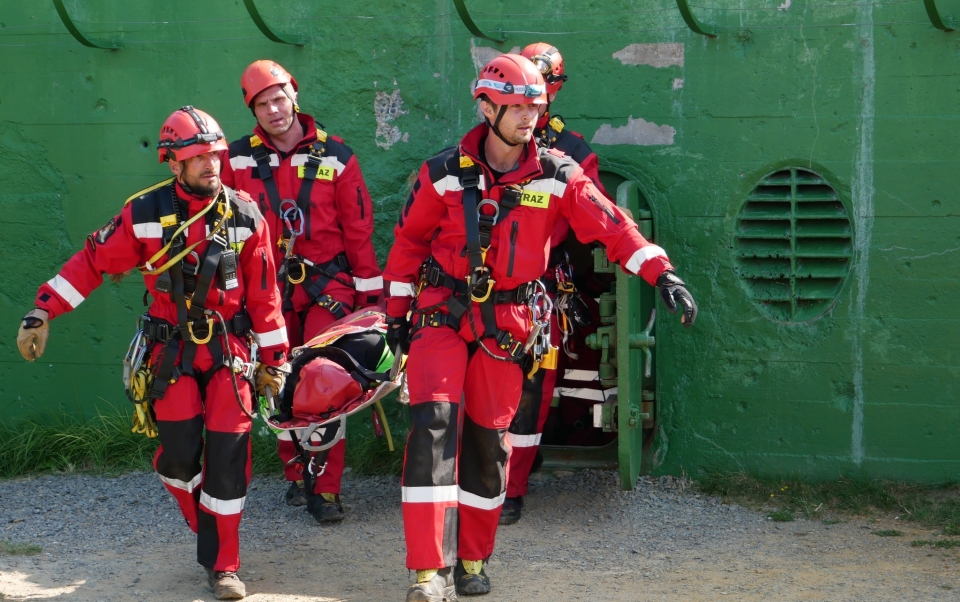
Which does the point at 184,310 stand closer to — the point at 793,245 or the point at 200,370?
the point at 200,370

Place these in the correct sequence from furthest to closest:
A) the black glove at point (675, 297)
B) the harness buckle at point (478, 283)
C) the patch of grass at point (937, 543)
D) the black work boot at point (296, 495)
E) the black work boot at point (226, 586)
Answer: the black work boot at point (296, 495) → the patch of grass at point (937, 543) → the black work boot at point (226, 586) → the harness buckle at point (478, 283) → the black glove at point (675, 297)

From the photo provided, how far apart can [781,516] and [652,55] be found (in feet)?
8.82

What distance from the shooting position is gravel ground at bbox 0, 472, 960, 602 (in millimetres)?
5133

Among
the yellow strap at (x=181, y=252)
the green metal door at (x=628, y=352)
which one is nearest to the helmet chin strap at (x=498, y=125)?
the green metal door at (x=628, y=352)

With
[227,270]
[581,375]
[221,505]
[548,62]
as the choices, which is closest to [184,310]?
[227,270]

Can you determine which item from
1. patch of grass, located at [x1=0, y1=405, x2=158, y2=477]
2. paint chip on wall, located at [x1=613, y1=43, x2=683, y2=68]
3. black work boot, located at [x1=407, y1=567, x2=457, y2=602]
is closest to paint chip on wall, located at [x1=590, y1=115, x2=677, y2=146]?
paint chip on wall, located at [x1=613, y1=43, x2=683, y2=68]

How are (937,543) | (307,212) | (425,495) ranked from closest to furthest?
(425,495)
(937,543)
(307,212)

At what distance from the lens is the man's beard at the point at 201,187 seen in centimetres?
500

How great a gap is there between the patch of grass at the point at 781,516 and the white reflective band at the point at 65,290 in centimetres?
371

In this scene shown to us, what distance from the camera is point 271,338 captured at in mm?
5211

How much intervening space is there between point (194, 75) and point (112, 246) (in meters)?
2.53

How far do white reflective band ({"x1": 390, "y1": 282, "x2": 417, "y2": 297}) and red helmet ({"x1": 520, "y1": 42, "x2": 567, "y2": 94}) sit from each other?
1.65 m

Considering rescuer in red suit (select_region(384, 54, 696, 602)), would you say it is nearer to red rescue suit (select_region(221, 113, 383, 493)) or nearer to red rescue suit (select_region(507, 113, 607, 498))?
red rescue suit (select_region(507, 113, 607, 498))

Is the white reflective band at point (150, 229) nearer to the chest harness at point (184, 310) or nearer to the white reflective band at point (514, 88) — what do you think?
the chest harness at point (184, 310)
